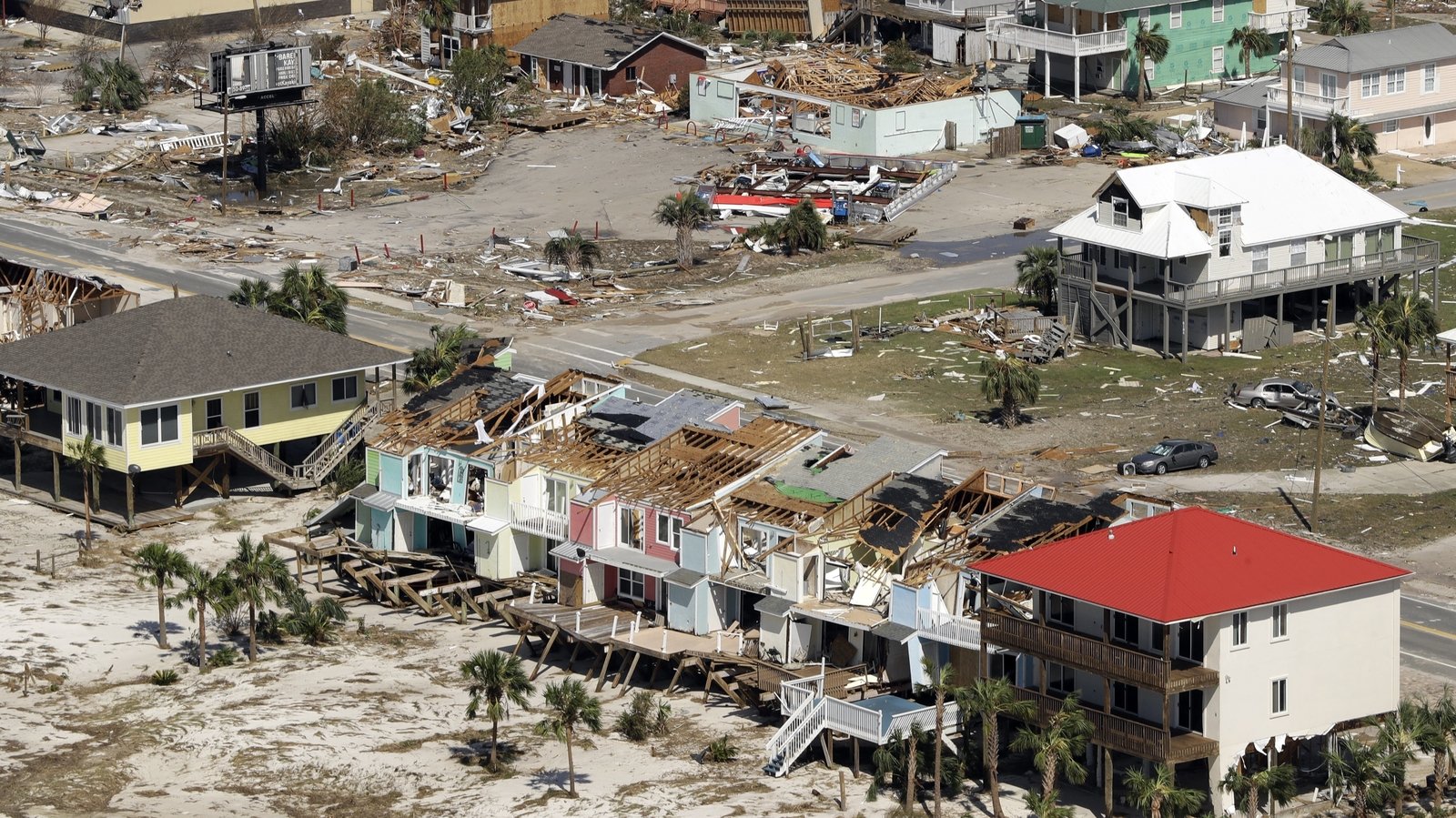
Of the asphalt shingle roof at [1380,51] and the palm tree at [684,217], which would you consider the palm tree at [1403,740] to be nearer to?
the palm tree at [684,217]

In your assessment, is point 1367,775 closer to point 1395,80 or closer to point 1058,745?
point 1058,745

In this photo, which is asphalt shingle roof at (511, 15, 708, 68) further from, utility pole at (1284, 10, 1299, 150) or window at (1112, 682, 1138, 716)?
window at (1112, 682, 1138, 716)

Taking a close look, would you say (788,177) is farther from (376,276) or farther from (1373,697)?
(1373,697)

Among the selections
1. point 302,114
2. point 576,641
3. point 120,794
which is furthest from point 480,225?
point 120,794

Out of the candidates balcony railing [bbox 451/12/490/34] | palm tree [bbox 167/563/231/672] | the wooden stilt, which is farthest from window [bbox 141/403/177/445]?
balcony railing [bbox 451/12/490/34]

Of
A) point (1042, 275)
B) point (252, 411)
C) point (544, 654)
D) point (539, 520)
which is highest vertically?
point (1042, 275)

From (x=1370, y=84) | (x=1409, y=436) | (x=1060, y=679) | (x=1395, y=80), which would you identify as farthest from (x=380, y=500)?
(x=1395, y=80)
